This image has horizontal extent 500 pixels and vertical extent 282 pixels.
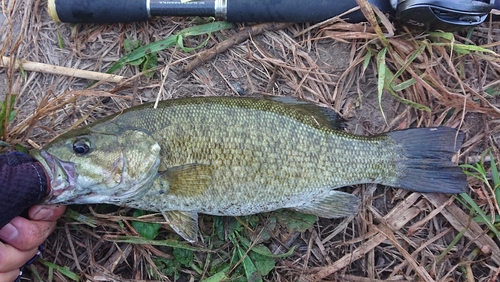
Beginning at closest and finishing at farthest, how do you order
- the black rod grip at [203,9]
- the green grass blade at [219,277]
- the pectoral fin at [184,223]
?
1. the pectoral fin at [184,223]
2. the green grass blade at [219,277]
3. the black rod grip at [203,9]

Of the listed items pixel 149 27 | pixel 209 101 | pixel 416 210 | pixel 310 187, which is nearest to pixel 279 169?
pixel 310 187

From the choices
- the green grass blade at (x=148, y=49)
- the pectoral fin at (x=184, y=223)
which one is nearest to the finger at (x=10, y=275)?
the pectoral fin at (x=184, y=223)

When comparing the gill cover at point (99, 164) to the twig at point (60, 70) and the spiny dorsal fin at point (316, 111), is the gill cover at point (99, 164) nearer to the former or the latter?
the twig at point (60, 70)

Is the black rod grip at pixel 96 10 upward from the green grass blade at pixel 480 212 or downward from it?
upward

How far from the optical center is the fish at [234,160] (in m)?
2.82

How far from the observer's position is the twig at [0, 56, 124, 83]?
136 inches

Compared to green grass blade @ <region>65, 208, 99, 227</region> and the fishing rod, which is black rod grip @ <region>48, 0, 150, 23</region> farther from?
green grass blade @ <region>65, 208, 99, 227</region>

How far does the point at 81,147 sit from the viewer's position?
279 cm

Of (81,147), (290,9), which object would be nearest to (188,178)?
(81,147)

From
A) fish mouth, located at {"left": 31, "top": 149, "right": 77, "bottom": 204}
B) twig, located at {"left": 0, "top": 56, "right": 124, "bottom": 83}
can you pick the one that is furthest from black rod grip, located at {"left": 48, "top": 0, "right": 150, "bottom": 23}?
fish mouth, located at {"left": 31, "top": 149, "right": 77, "bottom": 204}

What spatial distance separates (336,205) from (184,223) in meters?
1.18

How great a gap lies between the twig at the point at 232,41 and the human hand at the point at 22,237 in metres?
1.56

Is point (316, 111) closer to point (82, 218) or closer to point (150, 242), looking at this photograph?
point (150, 242)

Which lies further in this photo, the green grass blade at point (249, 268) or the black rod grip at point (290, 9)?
the black rod grip at point (290, 9)
